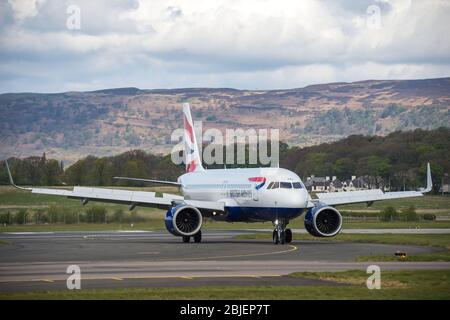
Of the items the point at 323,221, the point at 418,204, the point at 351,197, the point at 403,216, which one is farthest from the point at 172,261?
the point at 418,204

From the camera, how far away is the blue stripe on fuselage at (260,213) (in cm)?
5534

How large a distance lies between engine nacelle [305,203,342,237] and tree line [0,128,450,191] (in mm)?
54107

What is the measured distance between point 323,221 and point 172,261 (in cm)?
1585

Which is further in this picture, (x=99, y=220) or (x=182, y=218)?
(x=99, y=220)

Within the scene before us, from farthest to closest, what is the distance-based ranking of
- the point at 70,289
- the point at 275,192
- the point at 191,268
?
the point at 275,192, the point at 191,268, the point at 70,289

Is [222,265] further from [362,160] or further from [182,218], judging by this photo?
[362,160]

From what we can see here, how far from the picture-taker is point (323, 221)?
187ft

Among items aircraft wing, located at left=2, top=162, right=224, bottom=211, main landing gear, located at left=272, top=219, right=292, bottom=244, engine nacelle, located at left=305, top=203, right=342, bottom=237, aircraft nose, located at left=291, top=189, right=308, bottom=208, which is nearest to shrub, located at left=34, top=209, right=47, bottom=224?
aircraft wing, located at left=2, top=162, right=224, bottom=211

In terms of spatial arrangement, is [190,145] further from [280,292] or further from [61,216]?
[280,292]

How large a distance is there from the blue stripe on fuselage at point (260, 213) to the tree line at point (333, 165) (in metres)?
49.7

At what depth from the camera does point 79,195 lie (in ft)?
199

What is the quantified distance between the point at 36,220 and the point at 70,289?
61.5 meters

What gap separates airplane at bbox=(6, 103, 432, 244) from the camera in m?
55.8
